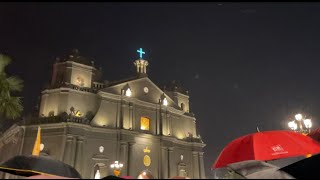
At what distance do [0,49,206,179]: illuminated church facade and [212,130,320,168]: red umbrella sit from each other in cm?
2548

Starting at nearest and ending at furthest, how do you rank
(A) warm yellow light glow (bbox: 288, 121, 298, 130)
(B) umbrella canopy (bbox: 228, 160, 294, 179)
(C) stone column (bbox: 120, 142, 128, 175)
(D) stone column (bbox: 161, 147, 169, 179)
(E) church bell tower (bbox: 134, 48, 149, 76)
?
(B) umbrella canopy (bbox: 228, 160, 294, 179) < (A) warm yellow light glow (bbox: 288, 121, 298, 130) < (C) stone column (bbox: 120, 142, 128, 175) < (D) stone column (bbox: 161, 147, 169, 179) < (E) church bell tower (bbox: 134, 48, 149, 76)

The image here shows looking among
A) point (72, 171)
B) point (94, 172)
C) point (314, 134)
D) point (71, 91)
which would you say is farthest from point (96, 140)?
point (314, 134)

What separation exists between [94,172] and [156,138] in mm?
9111

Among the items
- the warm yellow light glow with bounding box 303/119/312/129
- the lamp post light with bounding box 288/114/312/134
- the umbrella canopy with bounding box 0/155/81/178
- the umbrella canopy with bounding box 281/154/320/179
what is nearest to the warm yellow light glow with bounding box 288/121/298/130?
the lamp post light with bounding box 288/114/312/134

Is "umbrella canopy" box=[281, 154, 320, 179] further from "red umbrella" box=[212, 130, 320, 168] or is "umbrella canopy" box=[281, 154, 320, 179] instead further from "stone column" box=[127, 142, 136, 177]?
"stone column" box=[127, 142, 136, 177]

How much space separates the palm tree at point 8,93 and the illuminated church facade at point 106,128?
15.1 meters

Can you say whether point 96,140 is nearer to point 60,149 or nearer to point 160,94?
point 60,149

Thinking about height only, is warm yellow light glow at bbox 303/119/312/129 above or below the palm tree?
below

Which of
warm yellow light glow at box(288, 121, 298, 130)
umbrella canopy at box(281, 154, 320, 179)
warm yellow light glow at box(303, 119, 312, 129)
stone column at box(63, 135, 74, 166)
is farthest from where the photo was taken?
stone column at box(63, 135, 74, 166)

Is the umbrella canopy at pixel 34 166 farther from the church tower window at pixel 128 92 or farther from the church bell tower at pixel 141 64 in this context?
the church bell tower at pixel 141 64

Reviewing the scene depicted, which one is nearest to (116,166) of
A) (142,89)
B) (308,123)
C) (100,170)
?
(100,170)

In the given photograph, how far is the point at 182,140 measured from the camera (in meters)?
40.8

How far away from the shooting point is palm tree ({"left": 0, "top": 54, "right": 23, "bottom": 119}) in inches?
565

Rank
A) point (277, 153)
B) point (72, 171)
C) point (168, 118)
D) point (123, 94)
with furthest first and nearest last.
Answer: point (168, 118) < point (123, 94) < point (72, 171) < point (277, 153)
